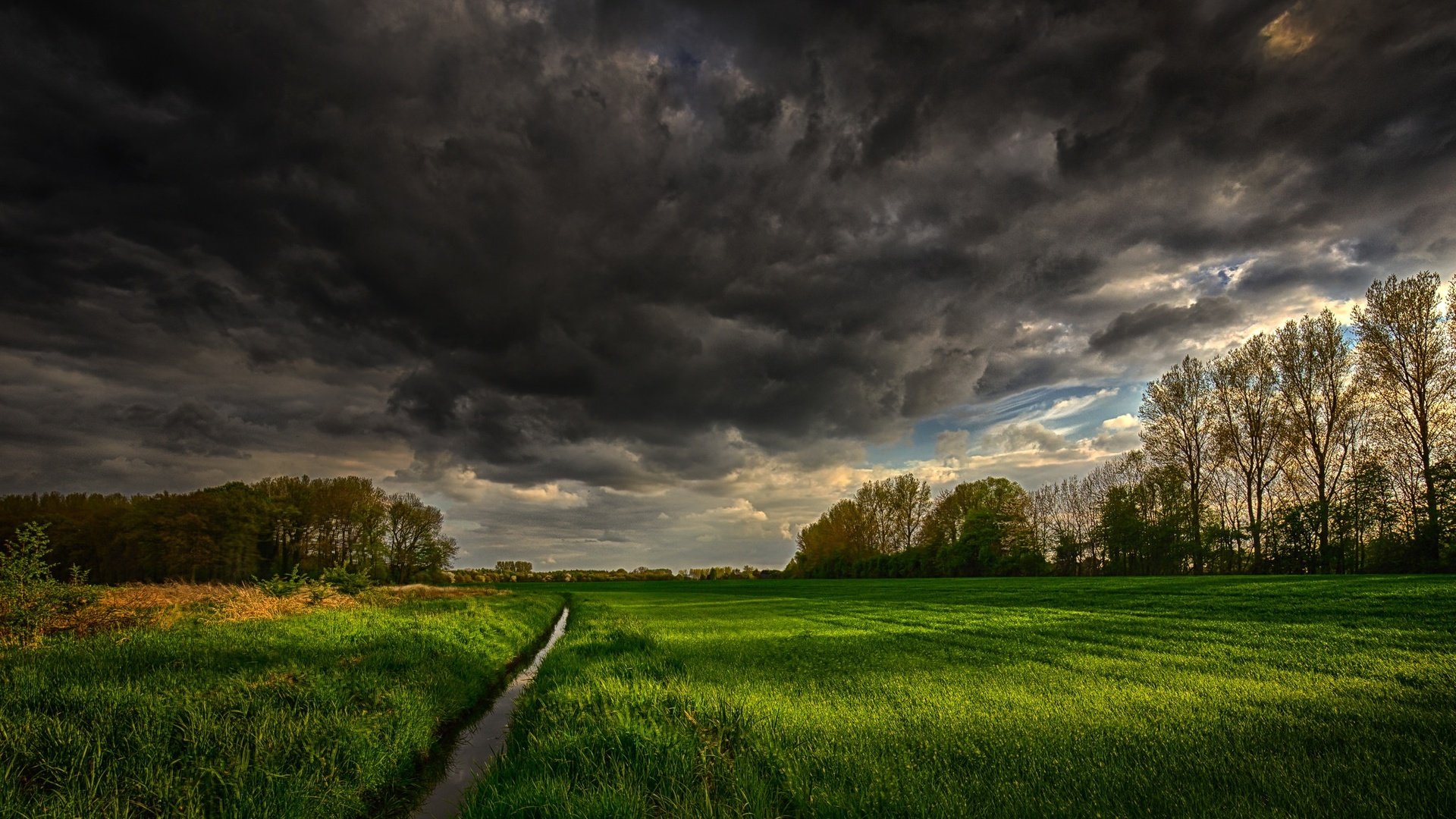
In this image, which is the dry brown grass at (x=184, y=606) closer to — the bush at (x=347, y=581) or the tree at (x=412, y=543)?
the bush at (x=347, y=581)

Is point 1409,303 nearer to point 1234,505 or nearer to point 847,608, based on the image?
point 1234,505

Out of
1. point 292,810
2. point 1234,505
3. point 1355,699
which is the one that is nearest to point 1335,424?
point 1234,505

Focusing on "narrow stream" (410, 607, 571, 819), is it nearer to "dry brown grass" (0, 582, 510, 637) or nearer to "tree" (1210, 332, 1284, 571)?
"dry brown grass" (0, 582, 510, 637)

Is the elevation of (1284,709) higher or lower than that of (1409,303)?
lower

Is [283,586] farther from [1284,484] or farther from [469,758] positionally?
[1284,484]

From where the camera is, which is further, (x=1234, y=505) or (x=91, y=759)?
(x=1234, y=505)

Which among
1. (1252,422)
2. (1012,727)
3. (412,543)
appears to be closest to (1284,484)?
(1252,422)

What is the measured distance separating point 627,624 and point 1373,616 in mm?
20178

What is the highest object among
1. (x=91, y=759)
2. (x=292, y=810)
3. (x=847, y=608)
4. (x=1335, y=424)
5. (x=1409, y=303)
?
(x=1409, y=303)

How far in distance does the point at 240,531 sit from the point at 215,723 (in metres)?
75.1

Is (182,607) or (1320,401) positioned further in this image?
(1320,401)

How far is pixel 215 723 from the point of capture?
674cm

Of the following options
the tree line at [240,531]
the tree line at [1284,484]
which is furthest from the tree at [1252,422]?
the tree line at [240,531]

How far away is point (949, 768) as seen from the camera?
518 cm
